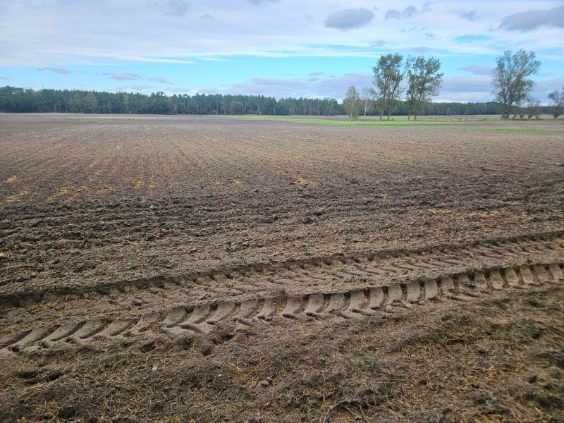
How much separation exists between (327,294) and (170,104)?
173 metres

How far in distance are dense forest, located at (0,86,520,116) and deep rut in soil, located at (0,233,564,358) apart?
124 m

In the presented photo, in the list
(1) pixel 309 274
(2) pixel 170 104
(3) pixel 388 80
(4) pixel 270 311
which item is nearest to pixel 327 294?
(1) pixel 309 274

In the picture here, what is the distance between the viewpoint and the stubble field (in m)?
3.30

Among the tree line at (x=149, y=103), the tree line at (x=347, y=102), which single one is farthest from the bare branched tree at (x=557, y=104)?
the tree line at (x=149, y=103)

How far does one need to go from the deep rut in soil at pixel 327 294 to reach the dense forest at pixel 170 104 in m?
124

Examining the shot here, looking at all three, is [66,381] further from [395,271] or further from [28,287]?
[395,271]

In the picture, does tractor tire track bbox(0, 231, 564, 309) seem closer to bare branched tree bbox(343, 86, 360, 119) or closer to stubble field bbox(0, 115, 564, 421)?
stubble field bbox(0, 115, 564, 421)

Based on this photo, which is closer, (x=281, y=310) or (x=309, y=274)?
(x=281, y=310)

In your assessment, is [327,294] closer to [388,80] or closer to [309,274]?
[309,274]

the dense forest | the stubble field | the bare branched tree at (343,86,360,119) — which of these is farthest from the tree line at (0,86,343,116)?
the stubble field

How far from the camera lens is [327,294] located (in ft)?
16.4

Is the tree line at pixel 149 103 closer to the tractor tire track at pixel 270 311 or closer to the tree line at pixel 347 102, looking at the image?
the tree line at pixel 347 102

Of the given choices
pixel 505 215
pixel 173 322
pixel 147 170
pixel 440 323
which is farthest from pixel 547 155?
pixel 173 322

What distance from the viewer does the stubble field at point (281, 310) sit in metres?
3.30
